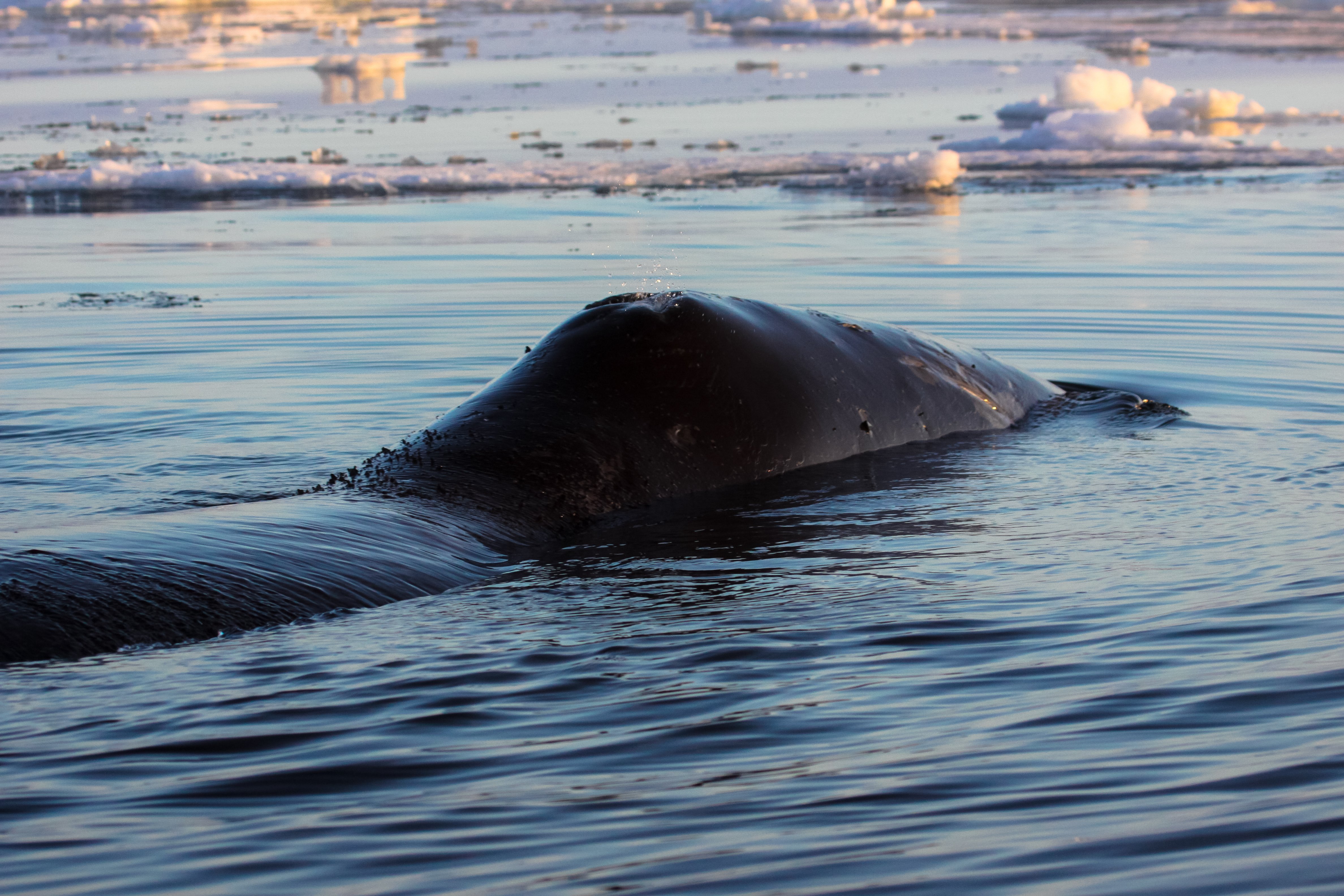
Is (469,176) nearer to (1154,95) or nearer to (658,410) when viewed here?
(1154,95)

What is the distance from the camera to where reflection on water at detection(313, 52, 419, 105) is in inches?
1377

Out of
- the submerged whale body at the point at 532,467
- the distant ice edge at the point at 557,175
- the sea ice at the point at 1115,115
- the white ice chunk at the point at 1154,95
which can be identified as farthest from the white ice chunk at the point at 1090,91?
the submerged whale body at the point at 532,467

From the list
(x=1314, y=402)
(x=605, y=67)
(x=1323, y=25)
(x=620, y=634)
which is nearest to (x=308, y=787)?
(x=620, y=634)

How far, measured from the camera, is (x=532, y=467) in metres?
6.31

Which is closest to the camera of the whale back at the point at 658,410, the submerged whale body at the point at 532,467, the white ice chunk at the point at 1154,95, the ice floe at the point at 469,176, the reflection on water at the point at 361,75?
Answer: the submerged whale body at the point at 532,467

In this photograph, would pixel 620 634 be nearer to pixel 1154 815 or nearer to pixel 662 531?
pixel 662 531

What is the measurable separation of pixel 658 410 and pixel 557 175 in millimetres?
14643

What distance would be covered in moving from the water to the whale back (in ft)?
0.48

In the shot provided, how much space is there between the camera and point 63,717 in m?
4.13

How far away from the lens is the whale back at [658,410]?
20.8 ft

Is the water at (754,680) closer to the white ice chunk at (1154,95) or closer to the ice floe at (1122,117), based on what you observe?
the ice floe at (1122,117)

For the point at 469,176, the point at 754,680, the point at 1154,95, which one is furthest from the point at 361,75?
the point at 754,680

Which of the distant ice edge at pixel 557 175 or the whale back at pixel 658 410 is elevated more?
the distant ice edge at pixel 557 175

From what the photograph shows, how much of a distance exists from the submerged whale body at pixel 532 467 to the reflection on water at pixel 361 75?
28470 mm
